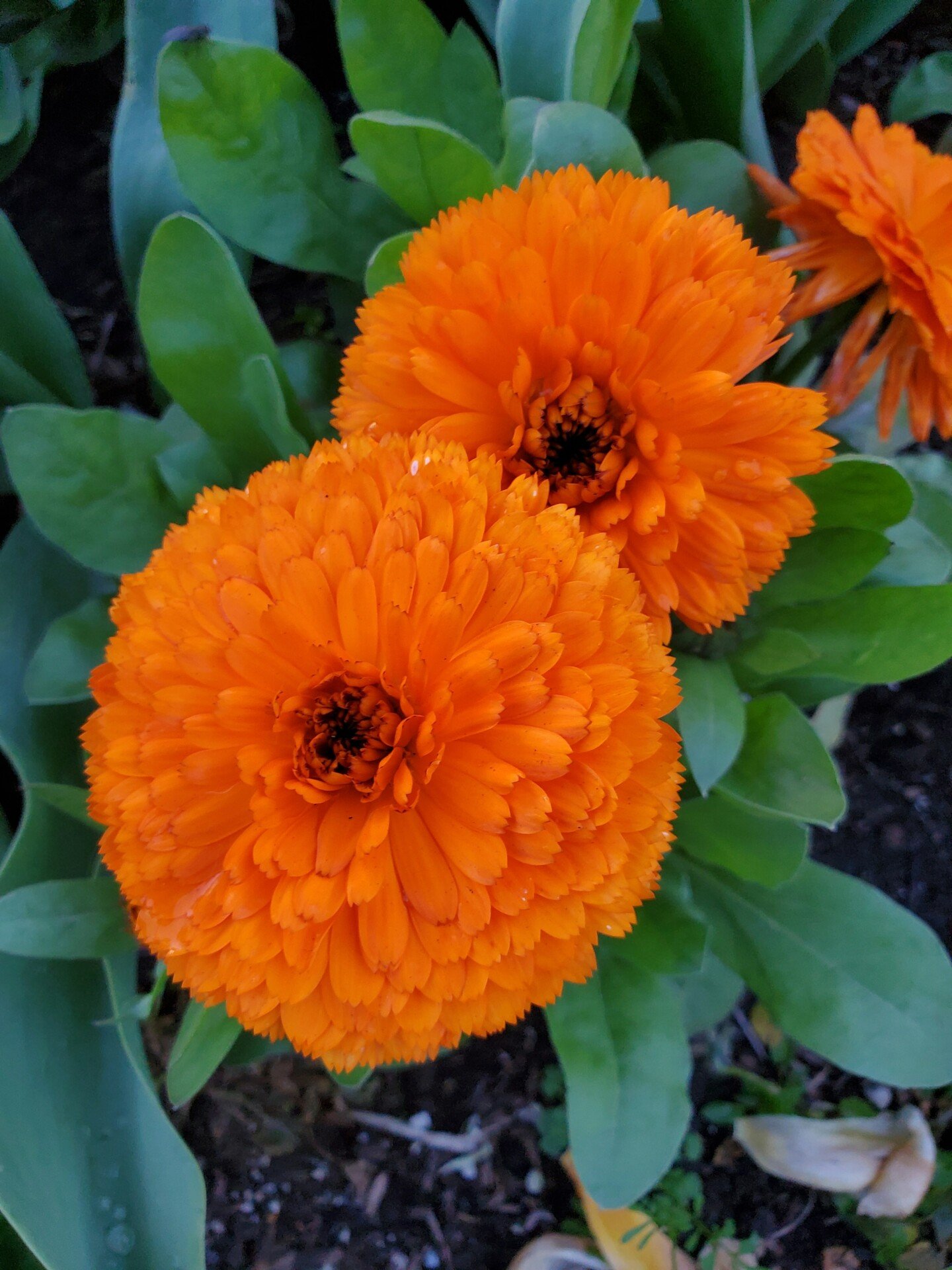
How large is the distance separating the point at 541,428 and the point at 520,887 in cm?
34

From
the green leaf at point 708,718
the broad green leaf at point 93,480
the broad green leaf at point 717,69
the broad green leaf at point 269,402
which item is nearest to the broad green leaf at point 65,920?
the broad green leaf at point 93,480

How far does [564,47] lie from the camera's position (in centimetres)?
85

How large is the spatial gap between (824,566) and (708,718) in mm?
209

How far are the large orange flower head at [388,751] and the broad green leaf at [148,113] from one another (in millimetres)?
517

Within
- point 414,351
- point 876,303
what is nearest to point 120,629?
point 414,351

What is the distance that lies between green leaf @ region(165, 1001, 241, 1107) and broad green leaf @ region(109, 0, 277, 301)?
2.59 ft

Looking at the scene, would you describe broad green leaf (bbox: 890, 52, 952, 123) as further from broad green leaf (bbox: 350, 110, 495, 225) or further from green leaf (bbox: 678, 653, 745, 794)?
green leaf (bbox: 678, 653, 745, 794)

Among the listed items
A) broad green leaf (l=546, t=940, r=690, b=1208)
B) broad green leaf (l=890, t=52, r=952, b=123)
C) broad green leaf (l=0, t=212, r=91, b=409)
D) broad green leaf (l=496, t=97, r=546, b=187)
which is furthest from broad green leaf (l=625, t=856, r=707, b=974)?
broad green leaf (l=890, t=52, r=952, b=123)

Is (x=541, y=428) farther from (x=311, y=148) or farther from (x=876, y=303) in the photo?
(x=311, y=148)

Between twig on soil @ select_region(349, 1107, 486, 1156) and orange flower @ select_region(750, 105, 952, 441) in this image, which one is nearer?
orange flower @ select_region(750, 105, 952, 441)

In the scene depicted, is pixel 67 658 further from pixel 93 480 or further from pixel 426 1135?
pixel 426 1135

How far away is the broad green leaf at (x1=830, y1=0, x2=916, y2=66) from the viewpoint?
1.09 meters

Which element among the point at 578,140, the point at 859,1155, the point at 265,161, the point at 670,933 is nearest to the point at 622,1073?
the point at 670,933

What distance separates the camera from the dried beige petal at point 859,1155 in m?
1.08
